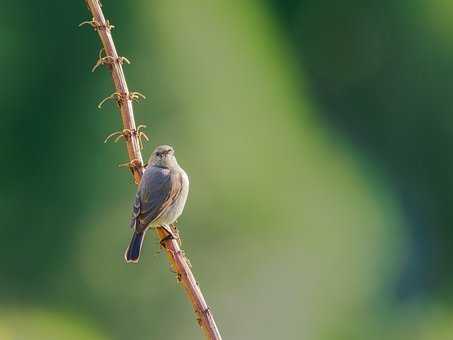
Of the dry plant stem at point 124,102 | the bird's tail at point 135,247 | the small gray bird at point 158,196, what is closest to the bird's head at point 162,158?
the small gray bird at point 158,196

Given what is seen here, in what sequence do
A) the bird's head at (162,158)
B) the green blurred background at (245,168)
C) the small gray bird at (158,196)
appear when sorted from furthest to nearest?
the green blurred background at (245,168) < the bird's head at (162,158) < the small gray bird at (158,196)

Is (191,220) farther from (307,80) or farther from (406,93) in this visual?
(406,93)

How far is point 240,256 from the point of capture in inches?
169

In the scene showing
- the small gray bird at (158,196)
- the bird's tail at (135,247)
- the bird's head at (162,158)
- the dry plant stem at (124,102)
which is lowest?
the dry plant stem at (124,102)

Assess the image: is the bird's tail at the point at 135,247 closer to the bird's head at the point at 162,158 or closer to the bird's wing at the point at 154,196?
the bird's wing at the point at 154,196

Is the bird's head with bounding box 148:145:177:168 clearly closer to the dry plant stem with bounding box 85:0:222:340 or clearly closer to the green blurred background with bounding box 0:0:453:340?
the green blurred background with bounding box 0:0:453:340

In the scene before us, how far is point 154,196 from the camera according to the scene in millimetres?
3260

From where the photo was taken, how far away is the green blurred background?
406cm

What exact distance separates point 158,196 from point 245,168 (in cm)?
139

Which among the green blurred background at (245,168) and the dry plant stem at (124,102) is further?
the green blurred background at (245,168)

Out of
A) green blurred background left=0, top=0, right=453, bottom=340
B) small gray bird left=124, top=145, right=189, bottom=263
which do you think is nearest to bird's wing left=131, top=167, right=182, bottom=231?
small gray bird left=124, top=145, right=189, bottom=263

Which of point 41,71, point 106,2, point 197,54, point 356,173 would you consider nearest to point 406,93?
point 356,173

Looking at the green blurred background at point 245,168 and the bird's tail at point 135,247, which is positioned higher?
the green blurred background at point 245,168

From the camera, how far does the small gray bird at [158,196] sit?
124 inches
